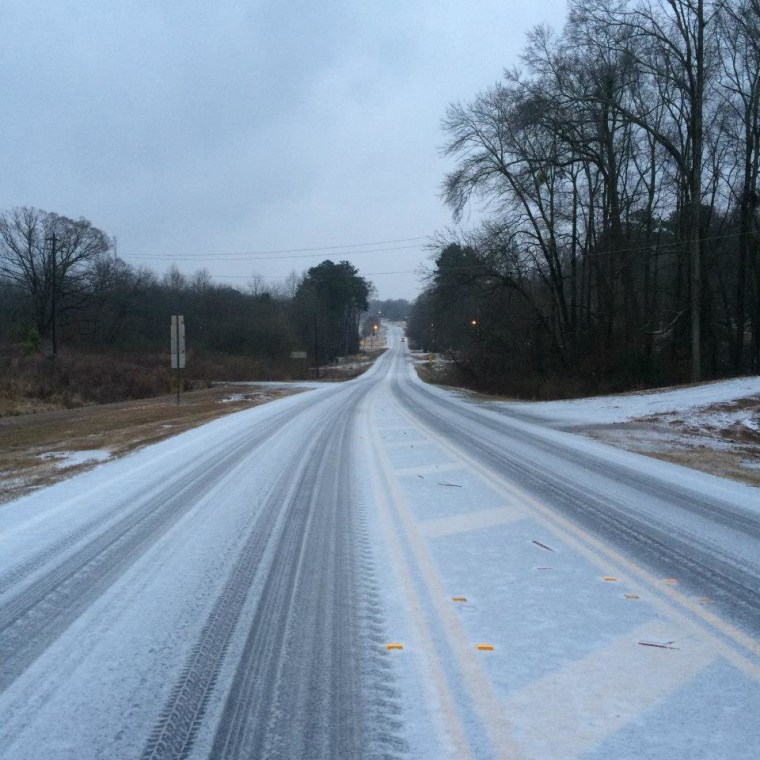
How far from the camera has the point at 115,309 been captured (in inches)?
3398

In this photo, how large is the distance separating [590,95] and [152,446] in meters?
25.5

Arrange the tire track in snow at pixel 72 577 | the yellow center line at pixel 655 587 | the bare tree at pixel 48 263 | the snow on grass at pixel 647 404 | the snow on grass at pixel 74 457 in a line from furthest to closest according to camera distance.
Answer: the bare tree at pixel 48 263, the snow on grass at pixel 647 404, the snow on grass at pixel 74 457, the tire track in snow at pixel 72 577, the yellow center line at pixel 655 587

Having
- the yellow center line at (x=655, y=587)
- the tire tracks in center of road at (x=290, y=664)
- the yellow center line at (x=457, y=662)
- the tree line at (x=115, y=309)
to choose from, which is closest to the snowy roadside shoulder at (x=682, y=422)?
the yellow center line at (x=655, y=587)

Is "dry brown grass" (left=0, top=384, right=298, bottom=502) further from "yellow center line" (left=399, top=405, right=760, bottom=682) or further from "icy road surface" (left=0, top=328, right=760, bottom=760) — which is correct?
"yellow center line" (left=399, top=405, right=760, bottom=682)

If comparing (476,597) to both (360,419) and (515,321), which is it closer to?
(360,419)

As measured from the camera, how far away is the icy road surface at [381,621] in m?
3.62

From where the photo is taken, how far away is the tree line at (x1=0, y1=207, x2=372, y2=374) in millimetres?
76375

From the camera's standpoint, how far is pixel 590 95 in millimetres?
31781

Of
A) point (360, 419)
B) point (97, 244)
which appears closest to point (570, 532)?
point (360, 419)

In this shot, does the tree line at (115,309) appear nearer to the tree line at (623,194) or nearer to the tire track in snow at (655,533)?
the tree line at (623,194)

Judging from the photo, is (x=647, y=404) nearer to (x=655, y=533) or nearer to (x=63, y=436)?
(x=655, y=533)

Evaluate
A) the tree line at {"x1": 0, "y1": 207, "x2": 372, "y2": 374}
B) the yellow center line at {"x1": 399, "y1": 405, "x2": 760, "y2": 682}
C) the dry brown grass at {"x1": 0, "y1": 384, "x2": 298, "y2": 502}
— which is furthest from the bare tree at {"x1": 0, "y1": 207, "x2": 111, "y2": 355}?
the yellow center line at {"x1": 399, "y1": 405, "x2": 760, "y2": 682}

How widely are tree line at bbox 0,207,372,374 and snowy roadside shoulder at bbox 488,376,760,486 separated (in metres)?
46.7

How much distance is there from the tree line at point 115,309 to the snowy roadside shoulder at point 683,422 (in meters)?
46.7
